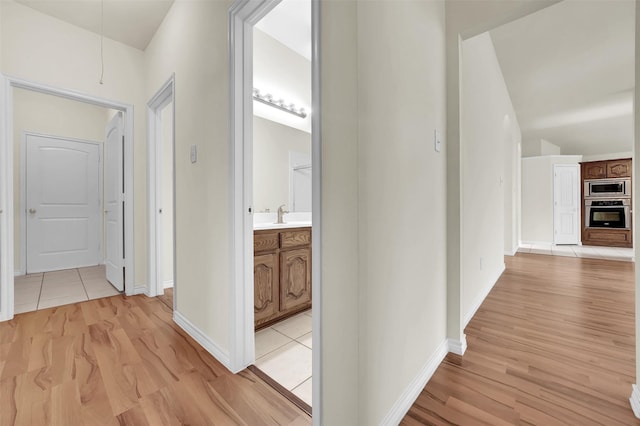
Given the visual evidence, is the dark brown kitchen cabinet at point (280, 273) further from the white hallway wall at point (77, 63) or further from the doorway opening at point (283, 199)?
the white hallway wall at point (77, 63)

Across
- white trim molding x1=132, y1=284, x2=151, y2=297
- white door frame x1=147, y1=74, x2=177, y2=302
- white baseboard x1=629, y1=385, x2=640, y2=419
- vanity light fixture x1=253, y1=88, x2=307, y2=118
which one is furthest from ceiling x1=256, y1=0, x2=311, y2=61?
white baseboard x1=629, y1=385, x2=640, y2=419

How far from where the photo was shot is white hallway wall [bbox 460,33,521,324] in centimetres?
206

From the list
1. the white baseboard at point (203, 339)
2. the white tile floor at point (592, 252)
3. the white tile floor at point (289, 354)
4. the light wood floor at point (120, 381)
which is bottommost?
the white tile floor at point (289, 354)

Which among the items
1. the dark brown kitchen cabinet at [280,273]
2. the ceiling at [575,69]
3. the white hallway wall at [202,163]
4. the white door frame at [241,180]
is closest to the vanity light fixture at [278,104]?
the white hallway wall at [202,163]

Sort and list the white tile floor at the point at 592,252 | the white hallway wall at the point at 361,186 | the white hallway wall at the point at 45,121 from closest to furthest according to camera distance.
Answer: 1. the white hallway wall at the point at 361,186
2. the white hallway wall at the point at 45,121
3. the white tile floor at the point at 592,252

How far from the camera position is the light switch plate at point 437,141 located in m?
1.50

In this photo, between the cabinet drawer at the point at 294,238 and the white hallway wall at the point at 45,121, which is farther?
the white hallway wall at the point at 45,121

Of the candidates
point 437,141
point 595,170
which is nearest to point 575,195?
point 595,170

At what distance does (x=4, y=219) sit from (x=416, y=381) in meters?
3.28

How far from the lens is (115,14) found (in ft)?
7.86

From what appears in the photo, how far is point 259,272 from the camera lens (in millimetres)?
1940

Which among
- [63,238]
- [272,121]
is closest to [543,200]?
[272,121]

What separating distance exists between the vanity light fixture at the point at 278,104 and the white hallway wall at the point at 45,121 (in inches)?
126

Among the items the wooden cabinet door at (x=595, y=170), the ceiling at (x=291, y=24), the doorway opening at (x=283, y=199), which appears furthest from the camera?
the wooden cabinet door at (x=595, y=170)
